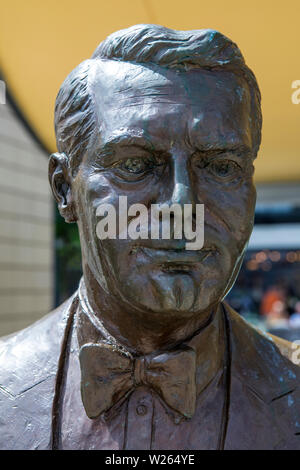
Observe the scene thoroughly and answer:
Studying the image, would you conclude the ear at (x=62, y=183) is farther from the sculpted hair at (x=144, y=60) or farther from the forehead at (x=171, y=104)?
the forehead at (x=171, y=104)

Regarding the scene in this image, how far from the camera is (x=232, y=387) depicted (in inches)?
64.3

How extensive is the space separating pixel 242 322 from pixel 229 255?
Answer: 437 mm

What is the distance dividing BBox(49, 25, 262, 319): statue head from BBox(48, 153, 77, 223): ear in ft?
0.33

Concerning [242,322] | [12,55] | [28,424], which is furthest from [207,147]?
[12,55]

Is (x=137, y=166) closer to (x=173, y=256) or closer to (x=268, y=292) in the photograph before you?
(x=173, y=256)

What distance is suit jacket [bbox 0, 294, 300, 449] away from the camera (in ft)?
5.19

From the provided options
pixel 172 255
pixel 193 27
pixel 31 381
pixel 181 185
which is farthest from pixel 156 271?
pixel 193 27

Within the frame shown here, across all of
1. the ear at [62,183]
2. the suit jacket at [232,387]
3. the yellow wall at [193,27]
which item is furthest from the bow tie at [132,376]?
the yellow wall at [193,27]

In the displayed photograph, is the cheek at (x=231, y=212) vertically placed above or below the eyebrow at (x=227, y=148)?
below

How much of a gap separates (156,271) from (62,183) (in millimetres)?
508

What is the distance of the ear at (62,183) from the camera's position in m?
1.71

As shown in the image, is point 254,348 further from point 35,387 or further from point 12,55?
point 12,55

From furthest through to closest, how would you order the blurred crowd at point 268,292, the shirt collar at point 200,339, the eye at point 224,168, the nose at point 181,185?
the blurred crowd at point 268,292 → the shirt collar at point 200,339 → the eye at point 224,168 → the nose at point 181,185

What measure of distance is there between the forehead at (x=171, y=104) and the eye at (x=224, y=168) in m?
0.06
